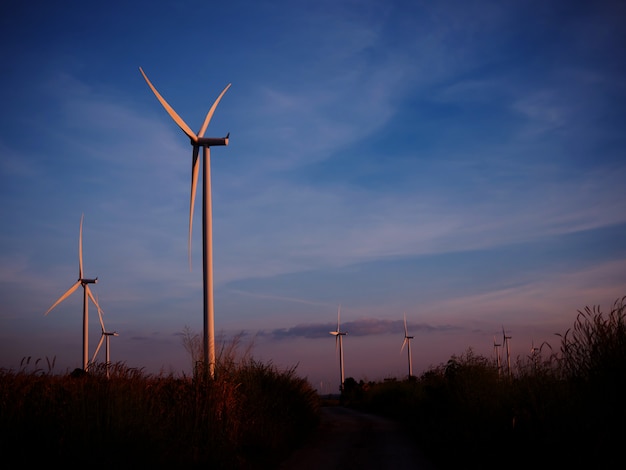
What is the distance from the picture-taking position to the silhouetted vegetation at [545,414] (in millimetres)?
10125

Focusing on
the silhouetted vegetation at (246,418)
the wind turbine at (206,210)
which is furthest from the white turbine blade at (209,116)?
the silhouetted vegetation at (246,418)

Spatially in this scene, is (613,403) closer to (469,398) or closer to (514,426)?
(514,426)

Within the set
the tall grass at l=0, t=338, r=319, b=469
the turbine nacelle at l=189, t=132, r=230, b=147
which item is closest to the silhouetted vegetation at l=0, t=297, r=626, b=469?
the tall grass at l=0, t=338, r=319, b=469

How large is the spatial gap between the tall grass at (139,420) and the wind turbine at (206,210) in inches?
37.1

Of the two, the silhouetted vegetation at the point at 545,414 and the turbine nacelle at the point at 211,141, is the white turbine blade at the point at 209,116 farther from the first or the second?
the silhouetted vegetation at the point at 545,414

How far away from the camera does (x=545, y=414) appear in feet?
42.7

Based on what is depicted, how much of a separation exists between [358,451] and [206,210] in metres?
9.72

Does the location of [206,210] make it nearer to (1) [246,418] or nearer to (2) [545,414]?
(1) [246,418]

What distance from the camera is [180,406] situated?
1502 cm

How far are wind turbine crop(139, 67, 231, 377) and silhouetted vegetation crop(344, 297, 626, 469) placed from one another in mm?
7962

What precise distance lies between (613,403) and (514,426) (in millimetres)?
4197

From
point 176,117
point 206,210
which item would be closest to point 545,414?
point 206,210

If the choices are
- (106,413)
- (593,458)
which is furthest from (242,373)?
(593,458)

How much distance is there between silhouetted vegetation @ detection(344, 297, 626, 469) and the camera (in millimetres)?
10125
